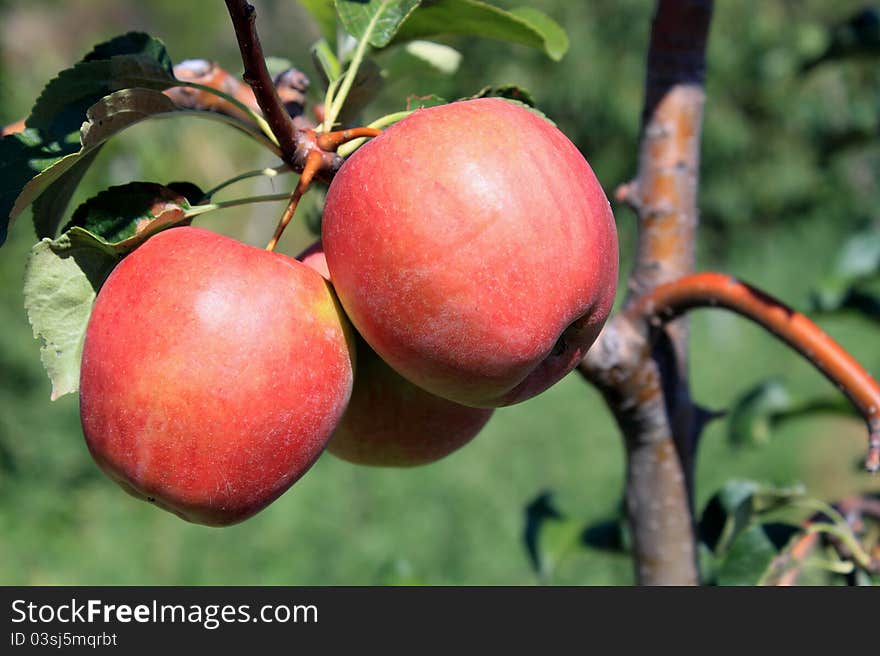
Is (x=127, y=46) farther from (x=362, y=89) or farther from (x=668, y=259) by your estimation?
(x=668, y=259)

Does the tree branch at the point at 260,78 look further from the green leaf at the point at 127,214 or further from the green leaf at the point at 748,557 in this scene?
the green leaf at the point at 748,557

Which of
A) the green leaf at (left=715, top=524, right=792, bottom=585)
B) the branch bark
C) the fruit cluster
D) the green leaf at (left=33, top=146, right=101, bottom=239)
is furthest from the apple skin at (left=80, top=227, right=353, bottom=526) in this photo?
the green leaf at (left=715, top=524, right=792, bottom=585)

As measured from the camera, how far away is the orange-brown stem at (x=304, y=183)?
583mm

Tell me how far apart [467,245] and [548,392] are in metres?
3.12

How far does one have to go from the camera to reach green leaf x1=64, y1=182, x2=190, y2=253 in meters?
0.58

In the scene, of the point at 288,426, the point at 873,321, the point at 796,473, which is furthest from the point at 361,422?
the point at 796,473

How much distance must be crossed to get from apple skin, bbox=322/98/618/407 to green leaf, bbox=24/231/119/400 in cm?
16

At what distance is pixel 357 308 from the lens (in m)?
0.54

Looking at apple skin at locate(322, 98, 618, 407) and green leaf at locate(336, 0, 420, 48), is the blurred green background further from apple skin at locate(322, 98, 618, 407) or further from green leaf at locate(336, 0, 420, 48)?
apple skin at locate(322, 98, 618, 407)

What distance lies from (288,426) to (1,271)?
3.09m

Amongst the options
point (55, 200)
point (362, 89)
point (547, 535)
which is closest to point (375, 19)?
point (362, 89)

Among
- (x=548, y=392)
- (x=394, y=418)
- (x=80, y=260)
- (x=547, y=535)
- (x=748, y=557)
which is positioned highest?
(x=80, y=260)

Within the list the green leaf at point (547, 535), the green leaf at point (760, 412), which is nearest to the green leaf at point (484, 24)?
the green leaf at point (547, 535)

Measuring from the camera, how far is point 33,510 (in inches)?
105
